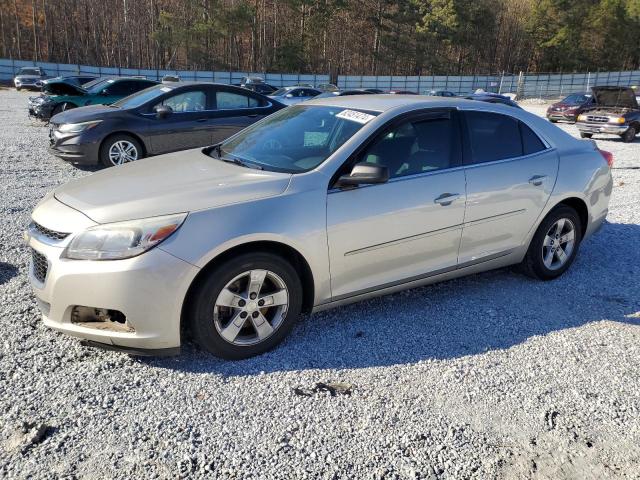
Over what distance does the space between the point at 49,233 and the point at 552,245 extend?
4011 mm

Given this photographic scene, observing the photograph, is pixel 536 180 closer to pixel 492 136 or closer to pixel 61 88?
pixel 492 136

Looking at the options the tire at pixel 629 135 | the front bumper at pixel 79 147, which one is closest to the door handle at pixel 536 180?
the front bumper at pixel 79 147

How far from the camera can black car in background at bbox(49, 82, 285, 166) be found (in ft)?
29.4

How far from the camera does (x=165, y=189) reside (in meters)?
3.42

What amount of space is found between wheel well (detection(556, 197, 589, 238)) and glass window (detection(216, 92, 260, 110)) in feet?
21.8

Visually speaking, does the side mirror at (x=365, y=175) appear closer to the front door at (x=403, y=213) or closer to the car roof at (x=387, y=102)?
the front door at (x=403, y=213)

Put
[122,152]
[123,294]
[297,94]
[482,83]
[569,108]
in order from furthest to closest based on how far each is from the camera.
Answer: [482,83] < [297,94] < [569,108] < [122,152] < [123,294]

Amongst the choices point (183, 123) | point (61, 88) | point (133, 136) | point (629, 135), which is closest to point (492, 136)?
point (183, 123)

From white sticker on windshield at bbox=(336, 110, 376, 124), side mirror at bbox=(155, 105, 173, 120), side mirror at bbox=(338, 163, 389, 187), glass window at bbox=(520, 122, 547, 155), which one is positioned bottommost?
side mirror at bbox=(155, 105, 173, 120)

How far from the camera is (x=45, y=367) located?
3262 mm

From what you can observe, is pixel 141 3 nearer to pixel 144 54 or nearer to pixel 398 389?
pixel 144 54

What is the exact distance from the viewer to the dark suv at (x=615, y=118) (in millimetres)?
16875

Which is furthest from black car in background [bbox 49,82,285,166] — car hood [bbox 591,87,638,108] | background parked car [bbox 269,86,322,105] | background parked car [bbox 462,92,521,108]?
car hood [bbox 591,87,638,108]

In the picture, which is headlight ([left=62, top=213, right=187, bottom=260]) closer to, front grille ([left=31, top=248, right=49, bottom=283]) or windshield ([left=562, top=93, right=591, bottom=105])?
front grille ([left=31, top=248, right=49, bottom=283])
